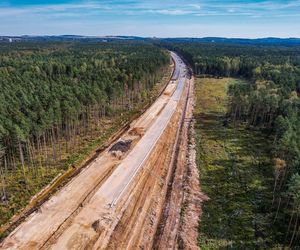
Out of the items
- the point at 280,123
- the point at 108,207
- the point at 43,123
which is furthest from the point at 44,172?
the point at 280,123

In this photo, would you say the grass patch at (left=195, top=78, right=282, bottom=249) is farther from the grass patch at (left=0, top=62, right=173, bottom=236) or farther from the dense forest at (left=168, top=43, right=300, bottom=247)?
the grass patch at (left=0, top=62, right=173, bottom=236)

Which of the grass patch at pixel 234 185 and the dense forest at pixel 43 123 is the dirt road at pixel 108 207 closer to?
the dense forest at pixel 43 123

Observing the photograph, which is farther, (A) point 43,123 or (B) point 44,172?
(A) point 43,123

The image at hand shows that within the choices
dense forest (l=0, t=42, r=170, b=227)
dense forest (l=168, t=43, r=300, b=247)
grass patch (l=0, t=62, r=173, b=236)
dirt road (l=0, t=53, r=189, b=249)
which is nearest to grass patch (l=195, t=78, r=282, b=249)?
dense forest (l=168, t=43, r=300, b=247)

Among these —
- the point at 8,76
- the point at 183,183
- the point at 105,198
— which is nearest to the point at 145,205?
the point at 105,198

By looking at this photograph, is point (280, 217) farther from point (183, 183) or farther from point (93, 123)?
point (93, 123)

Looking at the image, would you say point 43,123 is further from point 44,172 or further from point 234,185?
point 234,185
